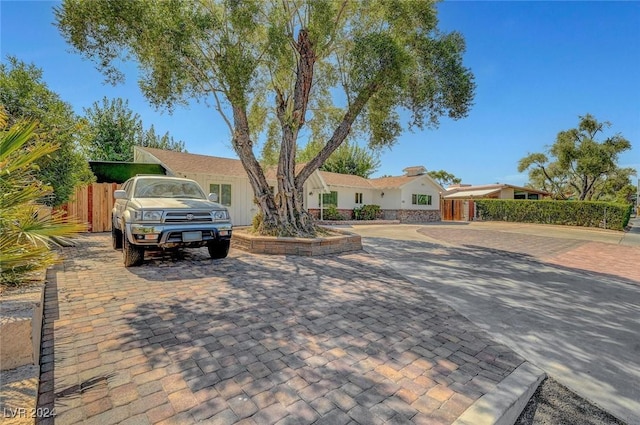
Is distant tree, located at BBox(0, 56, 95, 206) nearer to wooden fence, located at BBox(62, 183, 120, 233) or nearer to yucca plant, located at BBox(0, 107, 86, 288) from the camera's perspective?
wooden fence, located at BBox(62, 183, 120, 233)

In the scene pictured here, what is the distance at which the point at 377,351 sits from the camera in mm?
3055

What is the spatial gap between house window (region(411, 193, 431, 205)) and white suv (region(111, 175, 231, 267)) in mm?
22560

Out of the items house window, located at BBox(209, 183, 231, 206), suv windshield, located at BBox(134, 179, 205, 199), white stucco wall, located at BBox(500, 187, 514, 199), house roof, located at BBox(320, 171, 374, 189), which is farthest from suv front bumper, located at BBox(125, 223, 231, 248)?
white stucco wall, located at BBox(500, 187, 514, 199)

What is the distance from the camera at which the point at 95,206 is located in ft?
41.0

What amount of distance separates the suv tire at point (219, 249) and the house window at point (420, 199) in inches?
884

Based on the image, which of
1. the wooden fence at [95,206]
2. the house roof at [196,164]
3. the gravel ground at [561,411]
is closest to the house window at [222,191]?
the house roof at [196,164]

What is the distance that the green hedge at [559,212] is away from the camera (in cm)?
2017

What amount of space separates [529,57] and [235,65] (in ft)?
34.6

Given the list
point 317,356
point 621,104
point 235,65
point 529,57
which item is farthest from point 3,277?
point 621,104

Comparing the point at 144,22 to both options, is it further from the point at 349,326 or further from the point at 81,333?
the point at 349,326

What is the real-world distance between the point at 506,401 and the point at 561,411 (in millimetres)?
451

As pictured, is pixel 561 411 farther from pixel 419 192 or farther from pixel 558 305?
pixel 419 192

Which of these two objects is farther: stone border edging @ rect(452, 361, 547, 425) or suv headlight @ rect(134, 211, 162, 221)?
suv headlight @ rect(134, 211, 162, 221)

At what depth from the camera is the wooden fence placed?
1219 cm
